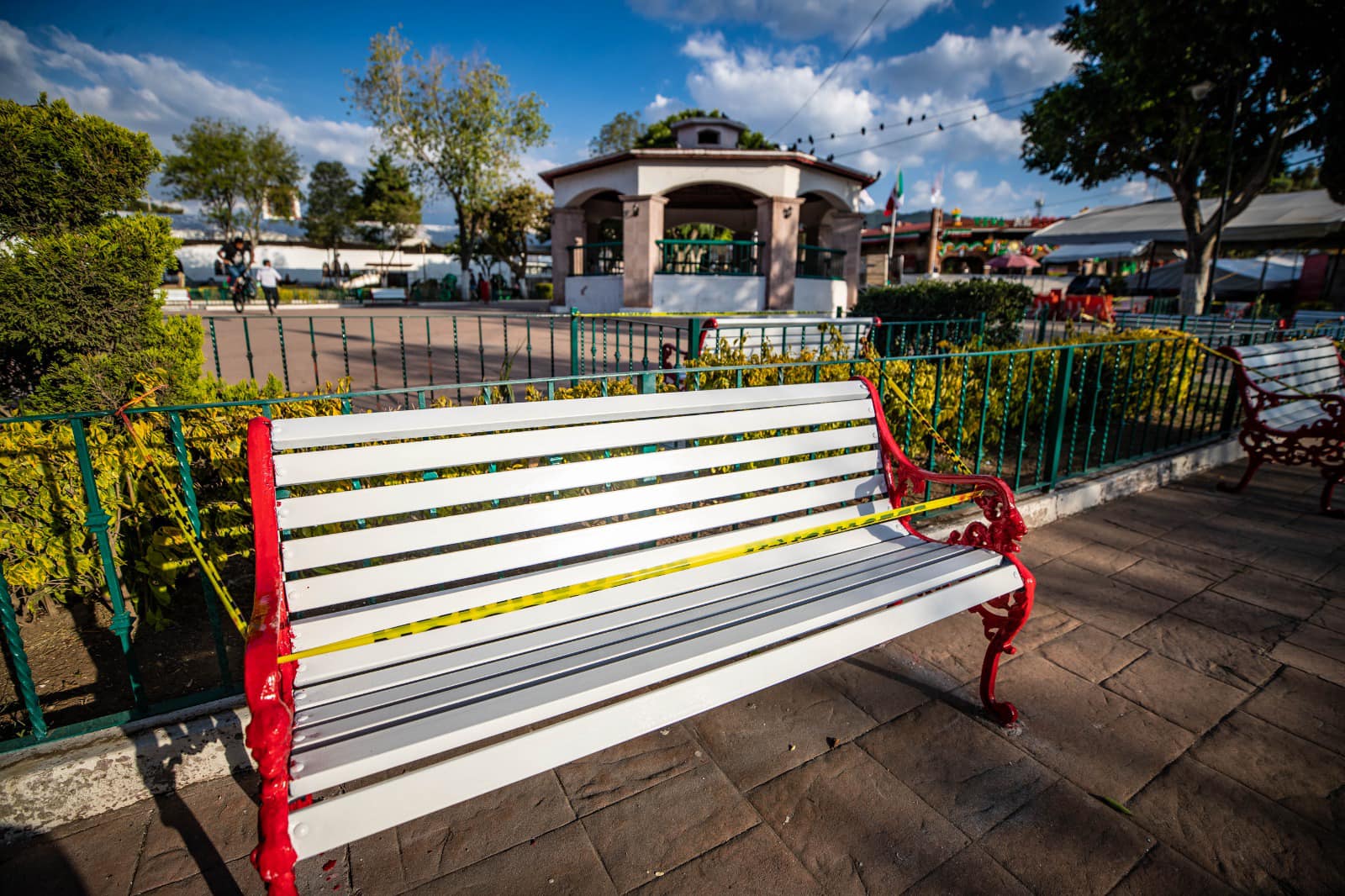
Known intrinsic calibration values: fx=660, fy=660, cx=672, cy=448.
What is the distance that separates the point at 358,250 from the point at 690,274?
3404 centimetres

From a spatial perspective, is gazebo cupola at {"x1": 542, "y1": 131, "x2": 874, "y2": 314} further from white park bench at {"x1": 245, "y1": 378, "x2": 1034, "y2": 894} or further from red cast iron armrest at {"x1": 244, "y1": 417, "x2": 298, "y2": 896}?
red cast iron armrest at {"x1": 244, "y1": 417, "x2": 298, "y2": 896}

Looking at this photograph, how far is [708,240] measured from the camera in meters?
18.5

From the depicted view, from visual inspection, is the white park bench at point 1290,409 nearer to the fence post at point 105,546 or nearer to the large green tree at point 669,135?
the fence post at point 105,546

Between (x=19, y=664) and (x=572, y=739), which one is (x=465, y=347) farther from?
(x=572, y=739)

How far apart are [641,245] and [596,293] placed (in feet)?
6.92

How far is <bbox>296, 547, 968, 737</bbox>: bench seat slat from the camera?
1.53 meters

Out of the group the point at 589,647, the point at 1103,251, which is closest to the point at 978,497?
the point at 589,647

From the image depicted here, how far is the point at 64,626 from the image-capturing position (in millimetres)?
2811

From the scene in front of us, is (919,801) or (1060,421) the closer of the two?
(919,801)

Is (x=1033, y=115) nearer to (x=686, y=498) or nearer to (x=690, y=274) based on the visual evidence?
(x=690, y=274)

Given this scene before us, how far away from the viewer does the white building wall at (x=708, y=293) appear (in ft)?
56.4

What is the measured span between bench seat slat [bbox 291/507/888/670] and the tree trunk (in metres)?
18.4

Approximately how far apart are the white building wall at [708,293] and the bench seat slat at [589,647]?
15.3 meters

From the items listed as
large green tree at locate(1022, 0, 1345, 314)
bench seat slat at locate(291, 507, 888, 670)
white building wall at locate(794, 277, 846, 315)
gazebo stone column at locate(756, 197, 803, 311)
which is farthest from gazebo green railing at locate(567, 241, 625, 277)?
bench seat slat at locate(291, 507, 888, 670)
